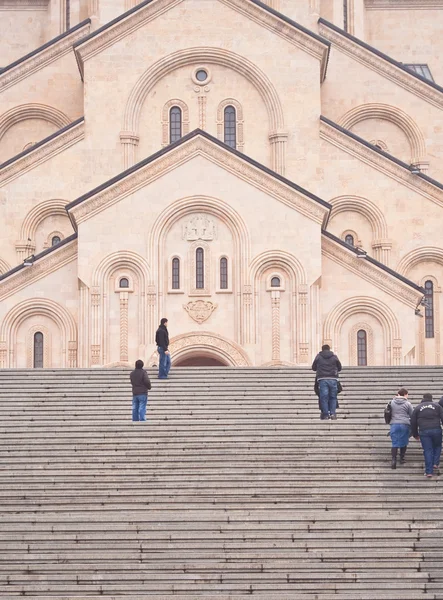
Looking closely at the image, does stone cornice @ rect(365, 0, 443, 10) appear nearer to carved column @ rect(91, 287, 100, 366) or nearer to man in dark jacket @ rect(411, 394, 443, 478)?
carved column @ rect(91, 287, 100, 366)

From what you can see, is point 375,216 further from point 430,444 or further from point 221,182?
point 430,444

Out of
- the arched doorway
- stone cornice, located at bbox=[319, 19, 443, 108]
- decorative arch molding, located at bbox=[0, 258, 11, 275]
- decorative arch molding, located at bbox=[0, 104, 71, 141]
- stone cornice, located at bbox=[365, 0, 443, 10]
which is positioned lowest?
the arched doorway

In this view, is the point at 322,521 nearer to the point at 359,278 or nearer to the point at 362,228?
the point at 359,278

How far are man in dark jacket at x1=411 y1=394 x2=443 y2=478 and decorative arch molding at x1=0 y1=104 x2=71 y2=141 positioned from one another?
26509 mm

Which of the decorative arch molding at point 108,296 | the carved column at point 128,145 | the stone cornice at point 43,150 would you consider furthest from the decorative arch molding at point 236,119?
the decorative arch molding at point 108,296

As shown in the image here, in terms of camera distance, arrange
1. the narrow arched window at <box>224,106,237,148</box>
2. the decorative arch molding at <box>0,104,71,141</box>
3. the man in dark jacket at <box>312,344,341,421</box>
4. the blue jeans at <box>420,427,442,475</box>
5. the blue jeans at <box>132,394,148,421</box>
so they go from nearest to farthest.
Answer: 1. the blue jeans at <box>420,427,442,475</box>
2. the man in dark jacket at <box>312,344,341,421</box>
3. the blue jeans at <box>132,394,148,421</box>
4. the narrow arched window at <box>224,106,237,148</box>
5. the decorative arch molding at <box>0,104,71,141</box>

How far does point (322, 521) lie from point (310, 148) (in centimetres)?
2342

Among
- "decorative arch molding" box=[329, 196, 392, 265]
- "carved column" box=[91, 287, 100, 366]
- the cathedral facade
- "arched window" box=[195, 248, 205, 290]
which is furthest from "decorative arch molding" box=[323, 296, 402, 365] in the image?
"carved column" box=[91, 287, 100, 366]

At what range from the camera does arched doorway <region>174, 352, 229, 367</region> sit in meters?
43.2

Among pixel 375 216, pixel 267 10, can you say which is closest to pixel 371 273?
pixel 375 216

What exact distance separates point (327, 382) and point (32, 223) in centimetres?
1972

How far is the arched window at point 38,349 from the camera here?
43688 millimetres

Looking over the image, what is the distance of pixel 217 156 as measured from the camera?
43.4m

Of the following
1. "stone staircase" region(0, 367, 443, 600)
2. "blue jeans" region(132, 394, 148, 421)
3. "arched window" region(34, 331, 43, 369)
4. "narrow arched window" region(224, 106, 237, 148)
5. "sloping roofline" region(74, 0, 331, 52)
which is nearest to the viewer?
"stone staircase" region(0, 367, 443, 600)
